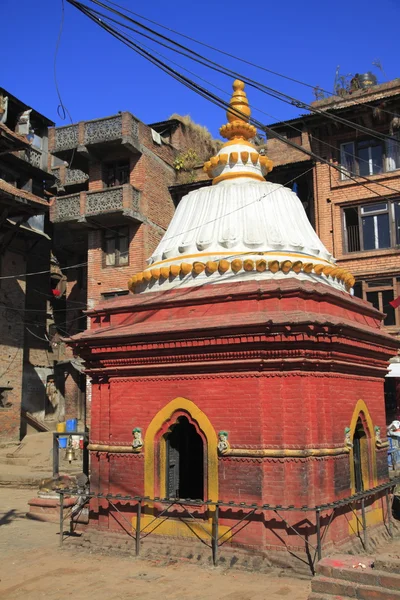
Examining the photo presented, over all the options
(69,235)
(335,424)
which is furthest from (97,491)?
(69,235)

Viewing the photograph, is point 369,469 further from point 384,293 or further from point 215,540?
point 384,293

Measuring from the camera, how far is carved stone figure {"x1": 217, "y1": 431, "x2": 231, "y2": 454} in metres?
9.32

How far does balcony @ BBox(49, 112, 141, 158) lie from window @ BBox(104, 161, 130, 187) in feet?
2.50

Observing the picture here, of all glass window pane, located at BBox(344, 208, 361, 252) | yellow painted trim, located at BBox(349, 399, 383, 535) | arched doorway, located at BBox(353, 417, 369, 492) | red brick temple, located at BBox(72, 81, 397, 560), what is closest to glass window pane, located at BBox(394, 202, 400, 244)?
glass window pane, located at BBox(344, 208, 361, 252)

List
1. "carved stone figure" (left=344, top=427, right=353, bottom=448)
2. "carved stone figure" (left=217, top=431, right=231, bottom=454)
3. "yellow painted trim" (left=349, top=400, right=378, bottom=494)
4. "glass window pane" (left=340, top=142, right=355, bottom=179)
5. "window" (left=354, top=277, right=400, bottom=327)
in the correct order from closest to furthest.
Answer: "carved stone figure" (left=217, top=431, right=231, bottom=454), "carved stone figure" (left=344, top=427, right=353, bottom=448), "yellow painted trim" (left=349, top=400, right=378, bottom=494), "window" (left=354, top=277, right=400, bottom=327), "glass window pane" (left=340, top=142, right=355, bottom=179)

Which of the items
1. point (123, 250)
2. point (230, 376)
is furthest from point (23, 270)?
point (230, 376)

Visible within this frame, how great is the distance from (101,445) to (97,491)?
0.82 m

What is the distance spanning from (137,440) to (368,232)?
704 inches

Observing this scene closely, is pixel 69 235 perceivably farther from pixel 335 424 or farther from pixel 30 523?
pixel 335 424

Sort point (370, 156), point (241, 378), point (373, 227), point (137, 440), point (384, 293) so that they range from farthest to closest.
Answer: point (370, 156), point (373, 227), point (384, 293), point (137, 440), point (241, 378)

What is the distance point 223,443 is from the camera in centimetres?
932

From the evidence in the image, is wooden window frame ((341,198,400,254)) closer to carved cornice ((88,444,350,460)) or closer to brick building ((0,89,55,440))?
brick building ((0,89,55,440))

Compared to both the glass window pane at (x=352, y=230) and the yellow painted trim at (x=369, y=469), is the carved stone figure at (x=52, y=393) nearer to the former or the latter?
the glass window pane at (x=352, y=230)

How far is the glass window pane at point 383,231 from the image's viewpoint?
81.3ft
